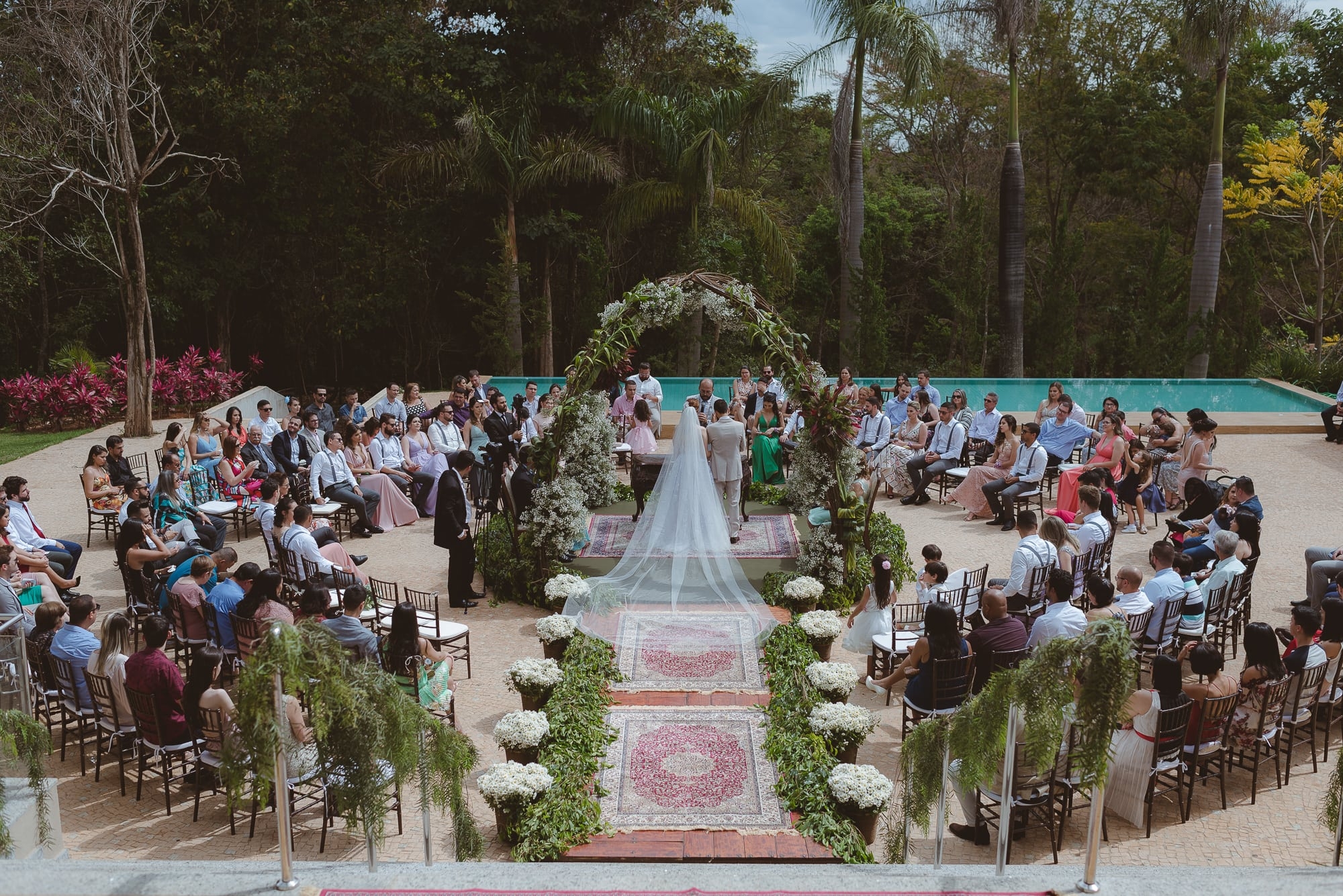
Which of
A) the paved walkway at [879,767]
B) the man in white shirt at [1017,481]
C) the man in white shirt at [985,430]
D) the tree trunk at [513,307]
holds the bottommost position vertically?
the paved walkway at [879,767]

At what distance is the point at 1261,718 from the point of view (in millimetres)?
7176

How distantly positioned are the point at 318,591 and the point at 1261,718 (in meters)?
Result: 6.55

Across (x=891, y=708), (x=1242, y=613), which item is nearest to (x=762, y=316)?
(x=891, y=708)

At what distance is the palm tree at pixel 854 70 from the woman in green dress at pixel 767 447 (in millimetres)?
8457

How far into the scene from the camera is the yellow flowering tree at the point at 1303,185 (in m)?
24.8

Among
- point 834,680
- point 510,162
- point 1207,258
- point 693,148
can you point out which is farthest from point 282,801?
point 1207,258

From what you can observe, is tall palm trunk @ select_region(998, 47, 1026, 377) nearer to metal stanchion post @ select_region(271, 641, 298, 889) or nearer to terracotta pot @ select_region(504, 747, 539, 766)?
terracotta pot @ select_region(504, 747, 539, 766)

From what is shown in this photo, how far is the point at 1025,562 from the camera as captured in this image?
9.55 meters

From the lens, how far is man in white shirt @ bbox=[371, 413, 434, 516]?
→ 48.9 ft

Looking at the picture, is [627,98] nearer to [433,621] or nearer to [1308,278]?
[433,621]

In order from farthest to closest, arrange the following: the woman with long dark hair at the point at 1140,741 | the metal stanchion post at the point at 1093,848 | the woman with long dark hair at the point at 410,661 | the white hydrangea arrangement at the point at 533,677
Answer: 1. the white hydrangea arrangement at the point at 533,677
2. the woman with long dark hair at the point at 410,661
3. the woman with long dark hair at the point at 1140,741
4. the metal stanchion post at the point at 1093,848

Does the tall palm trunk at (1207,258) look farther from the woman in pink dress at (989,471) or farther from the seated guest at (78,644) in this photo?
the seated guest at (78,644)

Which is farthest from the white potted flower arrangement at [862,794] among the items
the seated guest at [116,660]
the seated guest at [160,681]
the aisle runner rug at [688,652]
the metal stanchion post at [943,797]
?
the seated guest at [116,660]

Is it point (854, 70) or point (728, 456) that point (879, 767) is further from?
point (854, 70)
